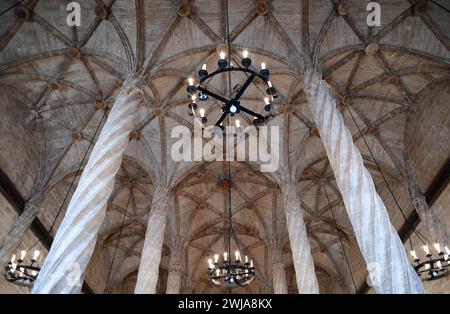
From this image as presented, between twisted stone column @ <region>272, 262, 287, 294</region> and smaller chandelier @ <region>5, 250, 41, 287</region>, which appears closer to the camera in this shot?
smaller chandelier @ <region>5, 250, 41, 287</region>

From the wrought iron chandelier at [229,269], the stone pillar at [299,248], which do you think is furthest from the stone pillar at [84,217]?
the stone pillar at [299,248]

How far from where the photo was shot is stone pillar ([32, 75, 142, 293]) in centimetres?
561

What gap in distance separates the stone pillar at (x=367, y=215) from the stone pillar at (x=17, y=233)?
11.7 metres

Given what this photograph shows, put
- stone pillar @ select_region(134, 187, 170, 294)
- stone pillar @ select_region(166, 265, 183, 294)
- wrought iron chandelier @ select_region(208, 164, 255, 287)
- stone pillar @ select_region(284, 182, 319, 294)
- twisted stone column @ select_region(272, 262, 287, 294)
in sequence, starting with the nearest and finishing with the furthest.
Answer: wrought iron chandelier @ select_region(208, 164, 255, 287)
stone pillar @ select_region(284, 182, 319, 294)
stone pillar @ select_region(134, 187, 170, 294)
stone pillar @ select_region(166, 265, 183, 294)
twisted stone column @ select_region(272, 262, 287, 294)

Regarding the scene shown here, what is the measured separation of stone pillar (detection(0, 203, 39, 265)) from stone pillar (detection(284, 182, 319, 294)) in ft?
33.5

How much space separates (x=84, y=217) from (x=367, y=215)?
5404mm

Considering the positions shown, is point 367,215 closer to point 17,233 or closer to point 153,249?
point 153,249

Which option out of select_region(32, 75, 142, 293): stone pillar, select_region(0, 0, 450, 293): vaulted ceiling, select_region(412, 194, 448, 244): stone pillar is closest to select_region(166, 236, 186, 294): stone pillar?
select_region(0, 0, 450, 293): vaulted ceiling

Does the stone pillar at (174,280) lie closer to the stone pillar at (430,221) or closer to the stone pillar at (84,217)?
the stone pillar at (84,217)

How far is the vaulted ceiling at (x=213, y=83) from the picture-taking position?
41.4ft

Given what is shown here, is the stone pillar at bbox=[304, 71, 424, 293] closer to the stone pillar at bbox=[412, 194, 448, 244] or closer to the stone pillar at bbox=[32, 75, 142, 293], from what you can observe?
the stone pillar at bbox=[32, 75, 142, 293]

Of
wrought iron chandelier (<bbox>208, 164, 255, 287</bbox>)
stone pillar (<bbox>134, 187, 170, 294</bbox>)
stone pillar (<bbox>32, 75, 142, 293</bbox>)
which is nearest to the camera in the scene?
stone pillar (<bbox>32, 75, 142, 293</bbox>)

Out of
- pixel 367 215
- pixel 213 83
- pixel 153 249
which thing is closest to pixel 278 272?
pixel 153 249
